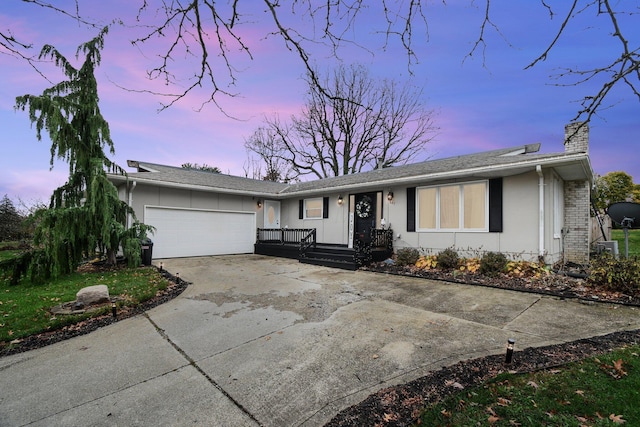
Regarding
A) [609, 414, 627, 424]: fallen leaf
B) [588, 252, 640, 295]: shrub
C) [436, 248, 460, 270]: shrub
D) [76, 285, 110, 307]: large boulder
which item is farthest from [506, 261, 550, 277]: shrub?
Result: [76, 285, 110, 307]: large boulder

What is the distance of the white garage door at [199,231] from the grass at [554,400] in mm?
10480

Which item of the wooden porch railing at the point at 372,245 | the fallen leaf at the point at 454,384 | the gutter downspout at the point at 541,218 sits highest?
the gutter downspout at the point at 541,218

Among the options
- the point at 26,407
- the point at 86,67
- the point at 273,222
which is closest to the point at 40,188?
the point at 86,67

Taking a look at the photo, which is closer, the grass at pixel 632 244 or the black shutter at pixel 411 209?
the black shutter at pixel 411 209

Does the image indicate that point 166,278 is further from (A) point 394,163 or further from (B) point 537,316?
(A) point 394,163

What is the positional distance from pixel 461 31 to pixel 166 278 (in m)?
7.92

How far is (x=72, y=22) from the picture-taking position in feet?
7.40

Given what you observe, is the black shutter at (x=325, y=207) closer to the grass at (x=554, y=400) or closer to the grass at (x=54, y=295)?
the grass at (x=54, y=295)

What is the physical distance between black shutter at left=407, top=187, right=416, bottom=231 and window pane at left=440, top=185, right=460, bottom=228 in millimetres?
886

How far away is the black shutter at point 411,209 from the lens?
959cm

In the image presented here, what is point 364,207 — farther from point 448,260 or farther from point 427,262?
point 448,260

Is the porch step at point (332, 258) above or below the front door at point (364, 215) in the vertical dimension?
below

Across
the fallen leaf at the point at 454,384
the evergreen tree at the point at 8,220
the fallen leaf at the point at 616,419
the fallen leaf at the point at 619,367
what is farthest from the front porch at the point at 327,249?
the evergreen tree at the point at 8,220

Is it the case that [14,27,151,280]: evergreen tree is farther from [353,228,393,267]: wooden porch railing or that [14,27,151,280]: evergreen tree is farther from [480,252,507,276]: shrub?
[480,252,507,276]: shrub
